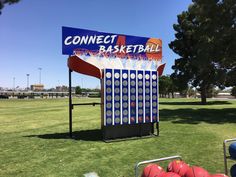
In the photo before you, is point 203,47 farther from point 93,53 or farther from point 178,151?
point 178,151

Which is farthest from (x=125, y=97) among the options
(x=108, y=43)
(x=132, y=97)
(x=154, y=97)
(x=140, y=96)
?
(x=108, y=43)

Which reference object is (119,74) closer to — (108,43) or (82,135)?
(108,43)

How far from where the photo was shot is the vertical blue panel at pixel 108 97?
374 inches

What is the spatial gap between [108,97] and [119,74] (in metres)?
0.94

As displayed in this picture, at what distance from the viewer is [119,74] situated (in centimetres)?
977

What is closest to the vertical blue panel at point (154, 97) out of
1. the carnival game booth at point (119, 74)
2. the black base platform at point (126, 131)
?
the carnival game booth at point (119, 74)

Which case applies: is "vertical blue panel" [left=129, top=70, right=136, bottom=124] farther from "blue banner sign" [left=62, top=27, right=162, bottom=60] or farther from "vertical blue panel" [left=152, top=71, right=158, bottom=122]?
"blue banner sign" [left=62, top=27, right=162, bottom=60]

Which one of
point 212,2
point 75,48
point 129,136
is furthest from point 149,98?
point 212,2

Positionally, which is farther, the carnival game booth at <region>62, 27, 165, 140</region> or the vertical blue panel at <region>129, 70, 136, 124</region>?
the vertical blue panel at <region>129, 70, 136, 124</region>

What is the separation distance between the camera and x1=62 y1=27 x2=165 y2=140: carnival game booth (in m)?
9.60

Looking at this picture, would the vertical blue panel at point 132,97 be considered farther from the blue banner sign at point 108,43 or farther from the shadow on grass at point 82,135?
the shadow on grass at point 82,135

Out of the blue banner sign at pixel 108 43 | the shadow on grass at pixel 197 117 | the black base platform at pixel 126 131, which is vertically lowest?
the shadow on grass at pixel 197 117

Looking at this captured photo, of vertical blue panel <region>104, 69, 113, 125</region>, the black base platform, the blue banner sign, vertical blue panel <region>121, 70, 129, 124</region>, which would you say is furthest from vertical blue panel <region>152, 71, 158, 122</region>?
vertical blue panel <region>104, 69, 113, 125</region>

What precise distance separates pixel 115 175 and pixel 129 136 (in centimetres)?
452
